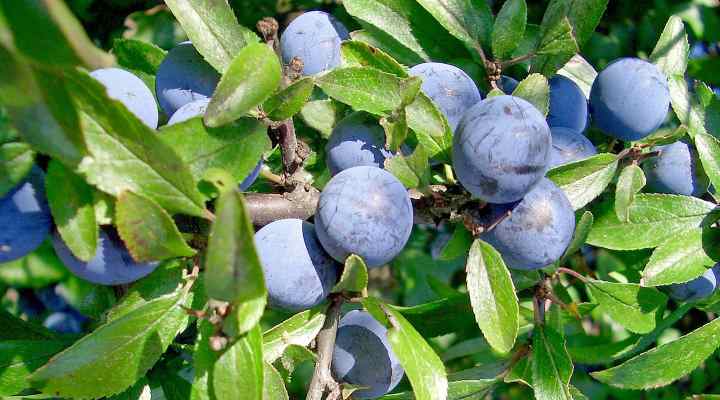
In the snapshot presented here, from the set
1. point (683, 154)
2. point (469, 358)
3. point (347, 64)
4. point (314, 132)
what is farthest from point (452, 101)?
point (469, 358)

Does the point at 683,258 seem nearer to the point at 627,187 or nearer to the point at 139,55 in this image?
the point at 627,187

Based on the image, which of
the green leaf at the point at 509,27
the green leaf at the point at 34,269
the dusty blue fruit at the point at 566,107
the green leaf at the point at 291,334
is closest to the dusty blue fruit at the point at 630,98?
the dusty blue fruit at the point at 566,107

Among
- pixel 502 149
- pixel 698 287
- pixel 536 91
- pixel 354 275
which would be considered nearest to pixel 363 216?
pixel 354 275

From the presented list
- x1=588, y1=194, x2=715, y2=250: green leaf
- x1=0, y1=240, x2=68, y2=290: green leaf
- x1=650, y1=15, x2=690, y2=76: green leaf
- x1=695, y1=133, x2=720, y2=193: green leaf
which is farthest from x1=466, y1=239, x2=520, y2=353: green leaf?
x1=0, y1=240, x2=68, y2=290: green leaf

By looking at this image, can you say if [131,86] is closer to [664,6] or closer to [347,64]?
[347,64]

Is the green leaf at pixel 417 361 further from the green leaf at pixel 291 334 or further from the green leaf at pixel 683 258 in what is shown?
the green leaf at pixel 683 258

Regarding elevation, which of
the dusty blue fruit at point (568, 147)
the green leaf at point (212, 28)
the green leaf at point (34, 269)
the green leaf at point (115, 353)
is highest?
the green leaf at point (212, 28)
